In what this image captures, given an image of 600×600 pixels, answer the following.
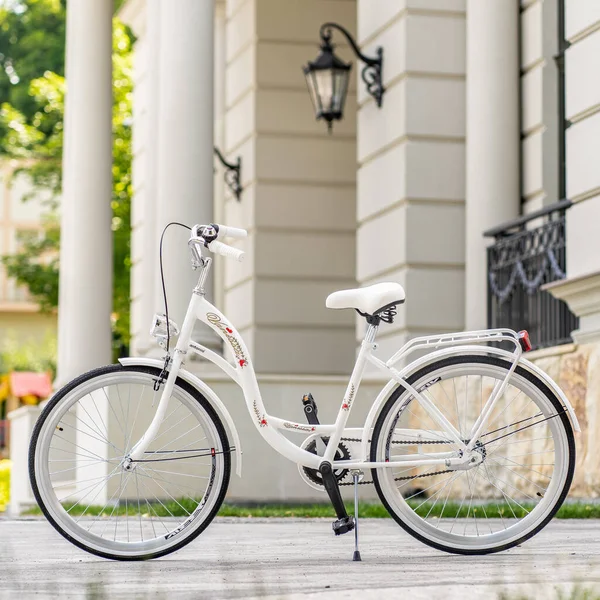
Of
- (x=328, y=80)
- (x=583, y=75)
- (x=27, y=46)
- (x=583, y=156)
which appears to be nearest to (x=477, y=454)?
(x=583, y=156)

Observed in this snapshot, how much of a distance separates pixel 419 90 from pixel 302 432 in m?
6.24

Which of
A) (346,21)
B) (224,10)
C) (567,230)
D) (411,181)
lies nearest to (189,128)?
(411,181)

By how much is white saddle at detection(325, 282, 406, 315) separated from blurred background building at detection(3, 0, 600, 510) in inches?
132

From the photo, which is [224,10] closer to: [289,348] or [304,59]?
[304,59]

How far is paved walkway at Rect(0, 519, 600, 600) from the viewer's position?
371 centimetres

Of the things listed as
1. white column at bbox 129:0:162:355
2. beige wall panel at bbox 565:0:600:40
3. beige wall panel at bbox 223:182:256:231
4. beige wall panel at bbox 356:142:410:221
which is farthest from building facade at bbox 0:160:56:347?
beige wall panel at bbox 565:0:600:40

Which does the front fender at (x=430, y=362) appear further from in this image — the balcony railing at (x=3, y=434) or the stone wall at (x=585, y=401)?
the balcony railing at (x=3, y=434)

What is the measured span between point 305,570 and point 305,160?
10.3m

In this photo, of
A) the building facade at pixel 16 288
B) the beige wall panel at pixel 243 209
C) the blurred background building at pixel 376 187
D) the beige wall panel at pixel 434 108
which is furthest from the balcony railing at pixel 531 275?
the building facade at pixel 16 288

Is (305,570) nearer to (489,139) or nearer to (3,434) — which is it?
(489,139)

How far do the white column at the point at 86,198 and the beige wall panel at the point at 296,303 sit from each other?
5.80 feet

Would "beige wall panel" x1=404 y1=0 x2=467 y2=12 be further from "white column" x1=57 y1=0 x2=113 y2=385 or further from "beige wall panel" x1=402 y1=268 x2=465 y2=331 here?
"white column" x1=57 y1=0 x2=113 y2=385

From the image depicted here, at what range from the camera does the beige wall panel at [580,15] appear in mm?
8178

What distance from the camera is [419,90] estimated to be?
10.6m
